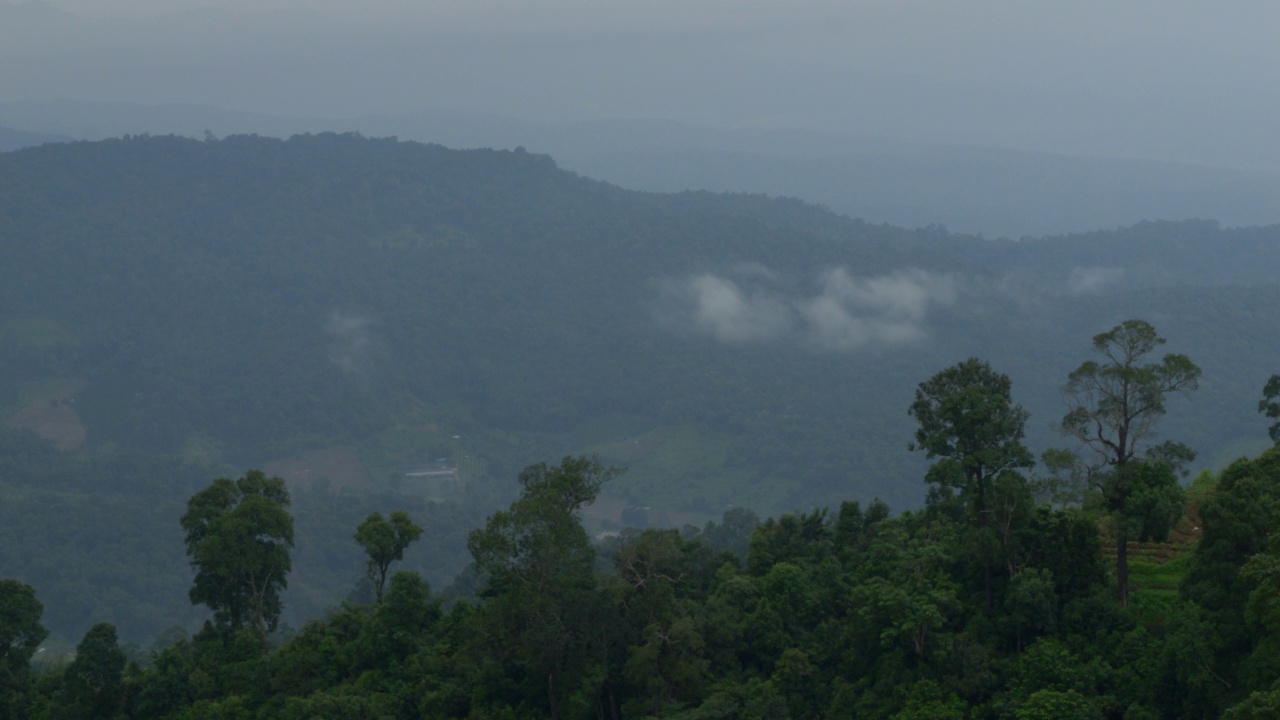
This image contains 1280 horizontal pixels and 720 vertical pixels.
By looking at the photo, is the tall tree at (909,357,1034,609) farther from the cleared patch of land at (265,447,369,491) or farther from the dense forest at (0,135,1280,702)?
the cleared patch of land at (265,447,369,491)

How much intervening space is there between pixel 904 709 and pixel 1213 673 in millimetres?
5722

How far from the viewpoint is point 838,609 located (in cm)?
2834

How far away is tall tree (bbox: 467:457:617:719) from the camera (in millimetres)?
24594

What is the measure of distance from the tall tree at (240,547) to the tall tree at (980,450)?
57.5 ft

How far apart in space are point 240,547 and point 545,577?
10.4 meters

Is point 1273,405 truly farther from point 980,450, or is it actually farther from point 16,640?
point 16,640

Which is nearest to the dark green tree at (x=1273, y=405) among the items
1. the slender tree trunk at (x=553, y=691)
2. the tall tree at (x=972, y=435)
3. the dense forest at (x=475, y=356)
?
the tall tree at (x=972, y=435)

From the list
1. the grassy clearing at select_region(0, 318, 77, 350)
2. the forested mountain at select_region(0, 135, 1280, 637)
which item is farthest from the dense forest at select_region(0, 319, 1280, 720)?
the grassy clearing at select_region(0, 318, 77, 350)

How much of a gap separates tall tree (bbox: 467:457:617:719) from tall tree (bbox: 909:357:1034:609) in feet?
25.6

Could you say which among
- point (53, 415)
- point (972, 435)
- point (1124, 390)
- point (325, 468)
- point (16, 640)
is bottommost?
point (16, 640)

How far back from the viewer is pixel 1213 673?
19.3 metres

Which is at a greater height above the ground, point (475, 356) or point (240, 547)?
point (475, 356)

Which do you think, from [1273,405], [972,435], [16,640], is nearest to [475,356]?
[16,640]

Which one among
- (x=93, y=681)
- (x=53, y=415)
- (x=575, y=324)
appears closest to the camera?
(x=93, y=681)
